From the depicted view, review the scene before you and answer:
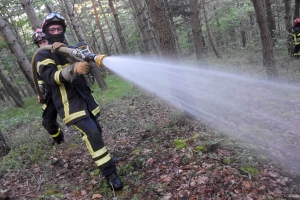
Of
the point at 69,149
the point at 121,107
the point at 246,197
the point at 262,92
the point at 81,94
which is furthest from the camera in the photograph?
the point at 121,107

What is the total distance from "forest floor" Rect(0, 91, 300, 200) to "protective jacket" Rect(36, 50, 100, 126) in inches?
47.0

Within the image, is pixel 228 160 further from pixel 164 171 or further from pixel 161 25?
pixel 161 25

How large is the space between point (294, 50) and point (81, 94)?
11.6m

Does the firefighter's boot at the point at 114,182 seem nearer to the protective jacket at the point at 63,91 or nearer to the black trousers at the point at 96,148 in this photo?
the black trousers at the point at 96,148

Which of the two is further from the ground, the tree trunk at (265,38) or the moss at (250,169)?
the tree trunk at (265,38)

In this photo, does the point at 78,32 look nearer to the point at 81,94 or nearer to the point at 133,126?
the point at 133,126

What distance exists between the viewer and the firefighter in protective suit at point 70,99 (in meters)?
3.41

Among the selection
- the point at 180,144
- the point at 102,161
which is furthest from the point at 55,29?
the point at 180,144

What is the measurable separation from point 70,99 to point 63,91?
0.55 ft

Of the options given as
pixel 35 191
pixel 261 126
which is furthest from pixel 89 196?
pixel 261 126

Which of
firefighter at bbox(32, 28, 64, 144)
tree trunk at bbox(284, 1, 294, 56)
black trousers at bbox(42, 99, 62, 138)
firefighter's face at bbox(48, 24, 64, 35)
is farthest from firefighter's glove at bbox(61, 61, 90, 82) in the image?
tree trunk at bbox(284, 1, 294, 56)

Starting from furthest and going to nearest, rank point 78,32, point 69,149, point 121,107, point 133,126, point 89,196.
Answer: point 78,32 → point 121,107 → point 133,126 → point 69,149 → point 89,196

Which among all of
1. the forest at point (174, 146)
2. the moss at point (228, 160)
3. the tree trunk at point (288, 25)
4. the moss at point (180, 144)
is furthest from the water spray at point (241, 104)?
the tree trunk at point (288, 25)

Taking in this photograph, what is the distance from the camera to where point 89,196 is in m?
3.41
